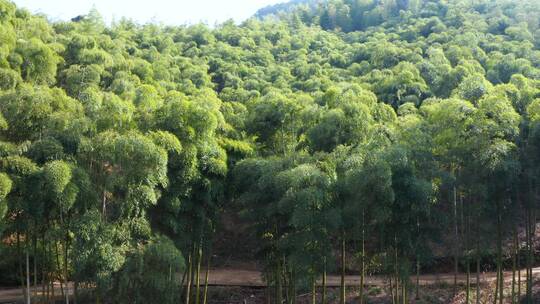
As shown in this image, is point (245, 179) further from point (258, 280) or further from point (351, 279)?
point (351, 279)

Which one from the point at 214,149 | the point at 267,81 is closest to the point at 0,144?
the point at 214,149

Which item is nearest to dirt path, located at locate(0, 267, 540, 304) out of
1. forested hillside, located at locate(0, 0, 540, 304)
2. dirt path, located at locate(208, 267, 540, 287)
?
dirt path, located at locate(208, 267, 540, 287)

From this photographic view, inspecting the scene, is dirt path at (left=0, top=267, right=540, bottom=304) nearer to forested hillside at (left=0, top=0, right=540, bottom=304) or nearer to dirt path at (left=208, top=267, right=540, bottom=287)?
dirt path at (left=208, top=267, right=540, bottom=287)

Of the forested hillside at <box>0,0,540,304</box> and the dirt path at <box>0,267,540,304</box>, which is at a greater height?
the forested hillside at <box>0,0,540,304</box>

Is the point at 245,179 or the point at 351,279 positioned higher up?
the point at 245,179

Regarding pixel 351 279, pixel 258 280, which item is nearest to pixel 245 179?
pixel 258 280

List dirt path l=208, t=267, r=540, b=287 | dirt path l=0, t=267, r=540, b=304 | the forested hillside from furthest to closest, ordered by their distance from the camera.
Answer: dirt path l=208, t=267, r=540, b=287
dirt path l=0, t=267, r=540, b=304
the forested hillside

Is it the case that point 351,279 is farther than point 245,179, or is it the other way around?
point 351,279

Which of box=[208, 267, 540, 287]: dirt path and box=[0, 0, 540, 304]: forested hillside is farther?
box=[208, 267, 540, 287]: dirt path

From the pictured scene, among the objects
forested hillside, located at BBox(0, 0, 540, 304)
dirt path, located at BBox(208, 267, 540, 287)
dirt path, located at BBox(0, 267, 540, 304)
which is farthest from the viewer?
dirt path, located at BBox(208, 267, 540, 287)

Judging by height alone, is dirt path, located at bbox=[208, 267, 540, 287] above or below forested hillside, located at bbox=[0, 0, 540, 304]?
below

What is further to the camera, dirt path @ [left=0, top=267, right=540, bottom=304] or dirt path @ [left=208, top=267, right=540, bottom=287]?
dirt path @ [left=208, top=267, right=540, bottom=287]

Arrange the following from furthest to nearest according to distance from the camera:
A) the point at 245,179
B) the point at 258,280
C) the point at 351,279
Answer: the point at 258,280, the point at 351,279, the point at 245,179

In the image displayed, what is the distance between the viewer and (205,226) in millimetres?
11461
